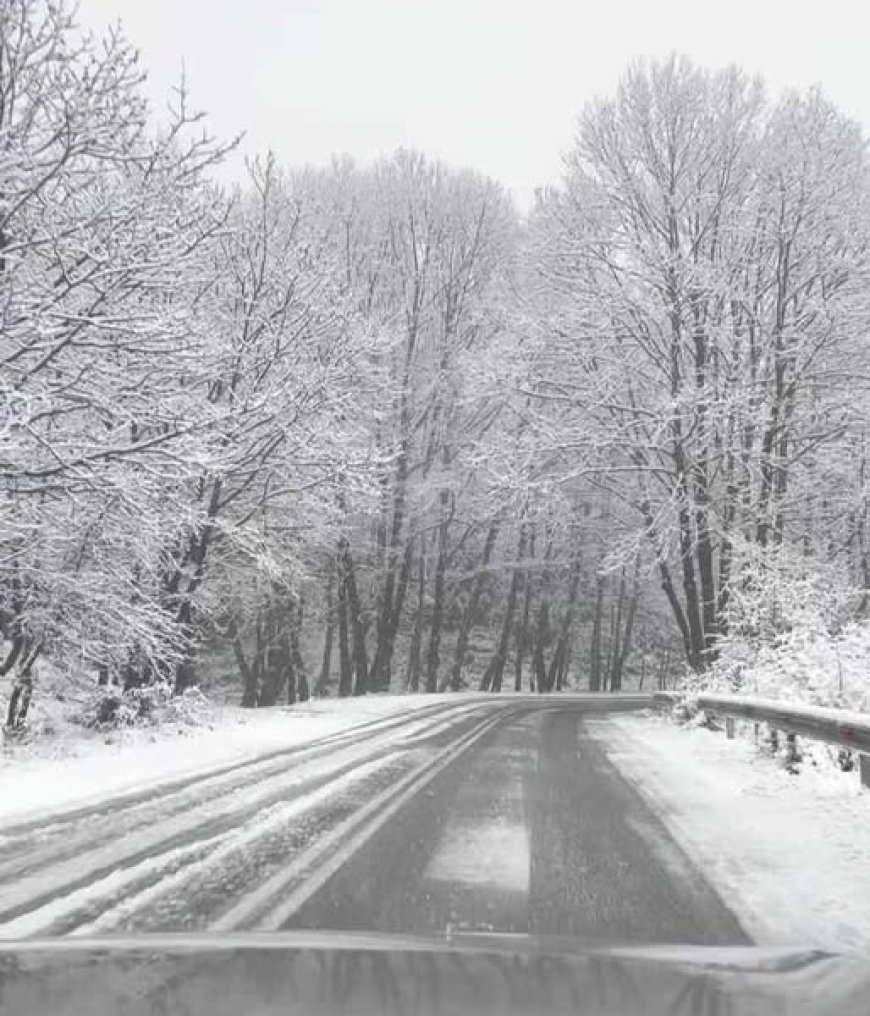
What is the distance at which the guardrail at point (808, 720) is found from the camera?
8.34 m

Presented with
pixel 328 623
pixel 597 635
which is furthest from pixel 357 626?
pixel 597 635

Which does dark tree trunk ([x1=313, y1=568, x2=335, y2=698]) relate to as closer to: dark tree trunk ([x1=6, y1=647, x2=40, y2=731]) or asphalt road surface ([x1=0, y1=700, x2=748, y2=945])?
dark tree trunk ([x1=6, y1=647, x2=40, y2=731])

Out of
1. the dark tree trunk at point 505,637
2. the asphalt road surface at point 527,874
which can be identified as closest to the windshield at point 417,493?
the asphalt road surface at point 527,874

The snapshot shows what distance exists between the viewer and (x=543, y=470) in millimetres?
21922

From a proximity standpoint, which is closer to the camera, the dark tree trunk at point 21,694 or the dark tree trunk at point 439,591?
the dark tree trunk at point 21,694

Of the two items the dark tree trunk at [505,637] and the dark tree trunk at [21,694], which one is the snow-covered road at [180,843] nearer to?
the dark tree trunk at [21,694]

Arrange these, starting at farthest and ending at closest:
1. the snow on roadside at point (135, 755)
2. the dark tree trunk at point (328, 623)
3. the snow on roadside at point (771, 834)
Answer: the dark tree trunk at point (328, 623) < the snow on roadside at point (135, 755) < the snow on roadside at point (771, 834)

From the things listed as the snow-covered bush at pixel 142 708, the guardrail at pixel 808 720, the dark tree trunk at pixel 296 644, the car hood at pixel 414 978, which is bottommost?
the car hood at pixel 414 978

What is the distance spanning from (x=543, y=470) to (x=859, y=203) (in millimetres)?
8531

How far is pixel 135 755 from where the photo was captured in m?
11.4

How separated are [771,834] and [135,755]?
7.53m

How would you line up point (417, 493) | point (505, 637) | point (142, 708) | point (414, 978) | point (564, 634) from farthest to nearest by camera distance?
point (564, 634)
point (505, 637)
point (417, 493)
point (142, 708)
point (414, 978)

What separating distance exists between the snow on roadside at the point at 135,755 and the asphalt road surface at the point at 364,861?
1.84ft

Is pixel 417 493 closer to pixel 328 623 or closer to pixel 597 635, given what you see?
pixel 328 623
